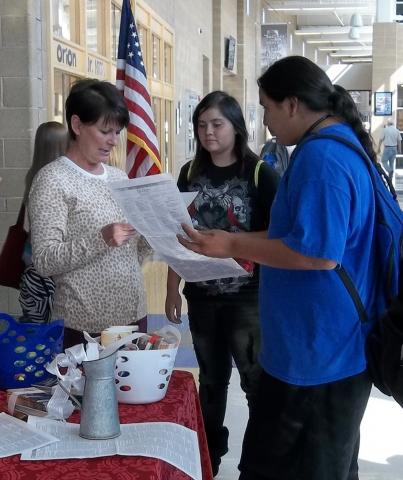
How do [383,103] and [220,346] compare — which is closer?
[220,346]

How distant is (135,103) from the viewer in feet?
15.2

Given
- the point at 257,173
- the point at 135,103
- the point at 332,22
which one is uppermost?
the point at 332,22

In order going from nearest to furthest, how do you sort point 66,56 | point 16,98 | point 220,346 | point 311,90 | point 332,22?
1. point 311,90
2. point 220,346
3. point 16,98
4. point 66,56
5. point 332,22

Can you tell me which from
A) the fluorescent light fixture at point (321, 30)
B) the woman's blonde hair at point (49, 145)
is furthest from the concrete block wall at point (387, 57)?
the woman's blonde hair at point (49, 145)

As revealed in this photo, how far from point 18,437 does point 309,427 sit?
0.77 metres

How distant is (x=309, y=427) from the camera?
2.05 m

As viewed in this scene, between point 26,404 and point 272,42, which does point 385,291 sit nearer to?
point 26,404

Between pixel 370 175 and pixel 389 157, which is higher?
pixel 389 157

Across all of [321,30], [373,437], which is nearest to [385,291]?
[373,437]

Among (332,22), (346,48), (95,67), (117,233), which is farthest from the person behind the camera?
(346,48)

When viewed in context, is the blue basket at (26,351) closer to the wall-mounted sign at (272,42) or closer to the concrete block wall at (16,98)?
the concrete block wall at (16,98)

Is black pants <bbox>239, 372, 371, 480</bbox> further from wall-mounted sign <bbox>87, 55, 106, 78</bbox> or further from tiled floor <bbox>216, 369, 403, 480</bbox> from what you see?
wall-mounted sign <bbox>87, 55, 106, 78</bbox>

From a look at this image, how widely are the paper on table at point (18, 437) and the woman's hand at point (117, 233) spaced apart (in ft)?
2.19

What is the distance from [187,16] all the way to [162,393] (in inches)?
419
